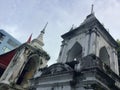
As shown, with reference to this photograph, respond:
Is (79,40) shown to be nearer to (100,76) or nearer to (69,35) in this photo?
(69,35)

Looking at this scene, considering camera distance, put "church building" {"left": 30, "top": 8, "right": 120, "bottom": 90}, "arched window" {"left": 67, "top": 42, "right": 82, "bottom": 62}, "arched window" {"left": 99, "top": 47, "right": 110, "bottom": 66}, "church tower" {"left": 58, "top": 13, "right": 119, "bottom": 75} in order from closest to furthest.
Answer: "church building" {"left": 30, "top": 8, "right": 120, "bottom": 90} < "church tower" {"left": 58, "top": 13, "right": 119, "bottom": 75} < "arched window" {"left": 99, "top": 47, "right": 110, "bottom": 66} < "arched window" {"left": 67, "top": 42, "right": 82, "bottom": 62}

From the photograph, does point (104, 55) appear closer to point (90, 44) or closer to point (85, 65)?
point (90, 44)

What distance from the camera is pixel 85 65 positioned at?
885 centimetres

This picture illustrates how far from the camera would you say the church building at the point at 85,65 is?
8.11 meters

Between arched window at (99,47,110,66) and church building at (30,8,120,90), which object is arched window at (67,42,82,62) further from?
arched window at (99,47,110,66)

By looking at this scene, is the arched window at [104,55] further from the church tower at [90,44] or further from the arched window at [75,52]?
the arched window at [75,52]

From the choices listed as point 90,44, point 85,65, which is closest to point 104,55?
point 90,44

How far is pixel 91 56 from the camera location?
9.02 meters


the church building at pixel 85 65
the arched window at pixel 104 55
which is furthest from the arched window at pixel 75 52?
the arched window at pixel 104 55

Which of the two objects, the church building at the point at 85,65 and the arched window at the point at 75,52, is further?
the arched window at the point at 75,52

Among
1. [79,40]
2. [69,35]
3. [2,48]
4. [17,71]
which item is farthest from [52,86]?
[2,48]

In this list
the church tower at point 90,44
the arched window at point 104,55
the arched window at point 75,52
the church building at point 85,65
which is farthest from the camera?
the arched window at point 75,52

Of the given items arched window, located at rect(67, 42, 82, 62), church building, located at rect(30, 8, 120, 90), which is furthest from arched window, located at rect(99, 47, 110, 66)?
arched window, located at rect(67, 42, 82, 62)

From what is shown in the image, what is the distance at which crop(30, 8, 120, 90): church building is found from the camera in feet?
26.6
